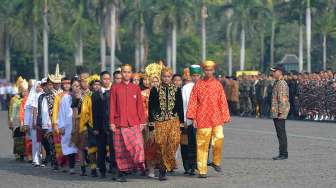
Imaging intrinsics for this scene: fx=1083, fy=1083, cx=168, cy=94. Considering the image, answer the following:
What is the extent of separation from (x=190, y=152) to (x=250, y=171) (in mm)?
999

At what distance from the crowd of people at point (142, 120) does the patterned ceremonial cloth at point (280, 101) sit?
8.12 feet

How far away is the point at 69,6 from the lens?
90938mm

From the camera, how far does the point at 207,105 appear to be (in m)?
16.5

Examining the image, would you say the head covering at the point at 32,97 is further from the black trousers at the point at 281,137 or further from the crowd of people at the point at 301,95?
the crowd of people at the point at 301,95

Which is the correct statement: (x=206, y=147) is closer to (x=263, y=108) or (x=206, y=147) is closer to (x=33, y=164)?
(x=33, y=164)

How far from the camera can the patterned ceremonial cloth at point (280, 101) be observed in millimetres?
19812

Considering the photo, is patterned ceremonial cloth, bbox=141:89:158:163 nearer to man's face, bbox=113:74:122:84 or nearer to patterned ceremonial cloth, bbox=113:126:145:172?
patterned ceremonial cloth, bbox=113:126:145:172

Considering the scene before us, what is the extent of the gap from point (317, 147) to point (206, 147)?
6.58 metres

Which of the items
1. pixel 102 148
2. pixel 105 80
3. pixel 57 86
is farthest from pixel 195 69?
pixel 57 86

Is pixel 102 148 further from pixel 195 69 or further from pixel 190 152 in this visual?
pixel 195 69

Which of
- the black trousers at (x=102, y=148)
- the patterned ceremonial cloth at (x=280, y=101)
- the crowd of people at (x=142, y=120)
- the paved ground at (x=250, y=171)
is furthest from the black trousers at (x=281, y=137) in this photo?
the black trousers at (x=102, y=148)

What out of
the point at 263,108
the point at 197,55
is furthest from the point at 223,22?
the point at 263,108

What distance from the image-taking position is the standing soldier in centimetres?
1961

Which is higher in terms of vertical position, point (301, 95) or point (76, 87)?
point (76, 87)
